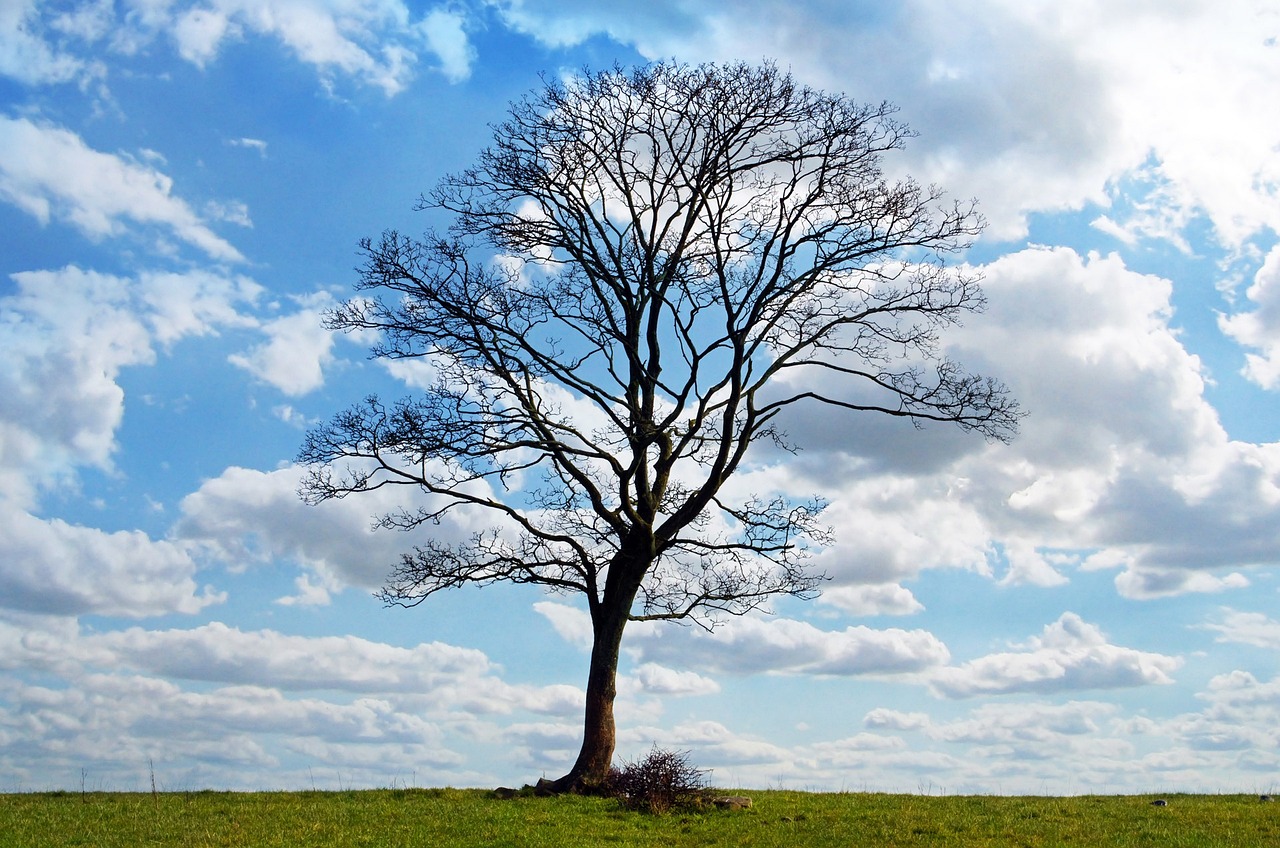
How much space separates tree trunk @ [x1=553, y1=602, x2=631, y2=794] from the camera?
21.3 meters

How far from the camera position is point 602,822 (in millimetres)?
17656

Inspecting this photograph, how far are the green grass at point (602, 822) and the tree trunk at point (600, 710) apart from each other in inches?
47.9

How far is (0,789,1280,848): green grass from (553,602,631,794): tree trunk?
122 cm

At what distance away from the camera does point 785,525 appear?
2352cm

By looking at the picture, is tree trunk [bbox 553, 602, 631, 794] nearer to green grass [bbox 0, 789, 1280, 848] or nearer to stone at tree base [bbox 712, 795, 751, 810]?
green grass [bbox 0, 789, 1280, 848]

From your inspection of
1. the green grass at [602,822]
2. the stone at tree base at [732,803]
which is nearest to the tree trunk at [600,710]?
the green grass at [602,822]

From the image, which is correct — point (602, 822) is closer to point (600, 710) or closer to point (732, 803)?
point (732, 803)

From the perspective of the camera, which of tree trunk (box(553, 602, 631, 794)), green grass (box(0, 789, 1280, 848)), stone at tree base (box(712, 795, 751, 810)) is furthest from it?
tree trunk (box(553, 602, 631, 794))

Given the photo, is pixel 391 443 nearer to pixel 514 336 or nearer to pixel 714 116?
pixel 514 336

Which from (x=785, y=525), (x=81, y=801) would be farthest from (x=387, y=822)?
(x=785, y=525)

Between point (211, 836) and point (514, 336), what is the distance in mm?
11768

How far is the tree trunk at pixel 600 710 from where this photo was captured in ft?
69.8

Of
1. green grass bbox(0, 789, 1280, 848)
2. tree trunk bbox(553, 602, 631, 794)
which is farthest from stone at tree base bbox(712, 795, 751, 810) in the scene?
tree trunk bbox(553, 602, 631, 794)

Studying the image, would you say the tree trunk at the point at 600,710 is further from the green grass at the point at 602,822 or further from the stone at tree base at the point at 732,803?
the stone at tree base at the point at 732,803
